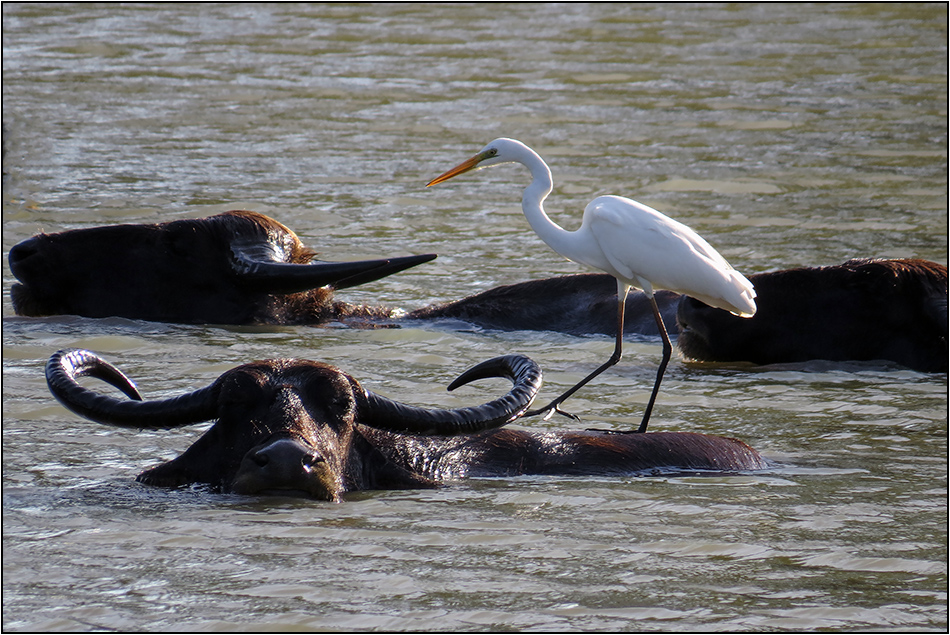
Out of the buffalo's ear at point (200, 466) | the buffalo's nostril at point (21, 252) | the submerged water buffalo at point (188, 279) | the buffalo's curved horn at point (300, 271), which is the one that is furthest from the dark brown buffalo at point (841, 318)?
the buffalo's ear at point (200, 466)

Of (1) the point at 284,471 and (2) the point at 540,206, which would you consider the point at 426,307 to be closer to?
(2) the point at 540,206

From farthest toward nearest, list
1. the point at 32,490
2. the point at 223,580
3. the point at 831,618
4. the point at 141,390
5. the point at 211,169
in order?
the point at 211,169 → the point at 141,390 → the point at 32,490 → the point at 223,580 → the point at 831,618

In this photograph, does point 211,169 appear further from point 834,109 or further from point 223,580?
point 223,580

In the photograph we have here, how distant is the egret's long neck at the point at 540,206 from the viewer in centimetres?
857

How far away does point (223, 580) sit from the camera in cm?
459

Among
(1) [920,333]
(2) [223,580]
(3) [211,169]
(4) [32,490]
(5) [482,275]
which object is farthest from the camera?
(3) [211,169]

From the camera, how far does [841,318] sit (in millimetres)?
8781

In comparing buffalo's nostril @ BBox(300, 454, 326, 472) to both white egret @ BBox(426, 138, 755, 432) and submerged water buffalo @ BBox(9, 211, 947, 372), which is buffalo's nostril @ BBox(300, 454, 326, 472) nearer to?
white egret @ BBox(426, 138, 755, 432)

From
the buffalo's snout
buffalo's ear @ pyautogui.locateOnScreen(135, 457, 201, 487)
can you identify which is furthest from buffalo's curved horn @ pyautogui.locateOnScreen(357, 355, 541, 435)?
buffalo's ear @ pyautogui.locateOnScreen(135, 457, 201, 487)

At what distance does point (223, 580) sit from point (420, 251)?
7.38 meters

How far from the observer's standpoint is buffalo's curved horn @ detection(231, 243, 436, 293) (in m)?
8.55

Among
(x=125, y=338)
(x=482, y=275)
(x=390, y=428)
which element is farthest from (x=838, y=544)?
(x=482, y=275)

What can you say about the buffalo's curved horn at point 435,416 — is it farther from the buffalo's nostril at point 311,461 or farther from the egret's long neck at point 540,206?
the egret's long neck at point 540,206

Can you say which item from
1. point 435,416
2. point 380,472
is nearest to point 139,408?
point 380,472
